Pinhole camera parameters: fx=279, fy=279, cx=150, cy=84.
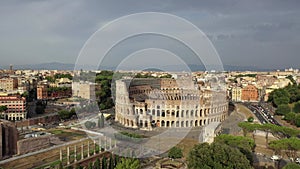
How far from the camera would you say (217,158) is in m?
9.17

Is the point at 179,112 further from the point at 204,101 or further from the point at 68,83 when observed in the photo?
the point at 68,83

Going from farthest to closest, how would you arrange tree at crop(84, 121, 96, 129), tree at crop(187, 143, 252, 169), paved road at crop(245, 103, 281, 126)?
paved road at crop(245, 103, 281, 126), tree at crop(84, 121, 96, 129), tree at crop(187, 143, 252, 169)

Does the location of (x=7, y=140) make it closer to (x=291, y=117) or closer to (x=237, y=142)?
(x=237, y=142)

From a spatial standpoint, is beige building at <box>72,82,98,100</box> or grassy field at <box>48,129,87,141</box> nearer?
grassy field at <box>48,129,87,141</box>

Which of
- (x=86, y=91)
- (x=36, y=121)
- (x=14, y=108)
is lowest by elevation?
(x=36, y=121)

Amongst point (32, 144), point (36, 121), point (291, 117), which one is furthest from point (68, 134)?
point (291, 117)

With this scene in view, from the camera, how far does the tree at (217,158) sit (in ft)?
29.6

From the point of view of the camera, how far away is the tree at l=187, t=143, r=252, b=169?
9023 mm

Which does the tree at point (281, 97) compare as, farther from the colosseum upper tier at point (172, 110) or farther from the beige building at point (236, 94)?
the colosseum upper tier at point (172, 110)

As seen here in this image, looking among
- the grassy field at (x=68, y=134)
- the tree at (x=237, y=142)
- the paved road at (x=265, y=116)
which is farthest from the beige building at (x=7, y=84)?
the tree at (x=237, y=142)

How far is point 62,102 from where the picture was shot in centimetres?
3170

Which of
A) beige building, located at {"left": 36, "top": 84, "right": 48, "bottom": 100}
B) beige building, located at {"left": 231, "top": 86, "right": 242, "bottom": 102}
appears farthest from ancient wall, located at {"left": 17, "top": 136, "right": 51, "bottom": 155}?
beige building, located at {"left": 231, "top": 86, "right": 242, "bottom": 102}

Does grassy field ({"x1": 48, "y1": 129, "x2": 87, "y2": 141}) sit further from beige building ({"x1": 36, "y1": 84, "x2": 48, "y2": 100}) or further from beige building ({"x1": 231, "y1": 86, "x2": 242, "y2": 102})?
beige building ({"x1": 231, "y1": 86, "x2": 242, "y2": 102})

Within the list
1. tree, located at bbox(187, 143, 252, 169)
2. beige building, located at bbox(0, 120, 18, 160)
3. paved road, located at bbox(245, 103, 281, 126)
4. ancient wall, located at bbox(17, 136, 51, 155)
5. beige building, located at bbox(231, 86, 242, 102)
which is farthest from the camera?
beige building, located at bbox(231, 86, 242, 102)
